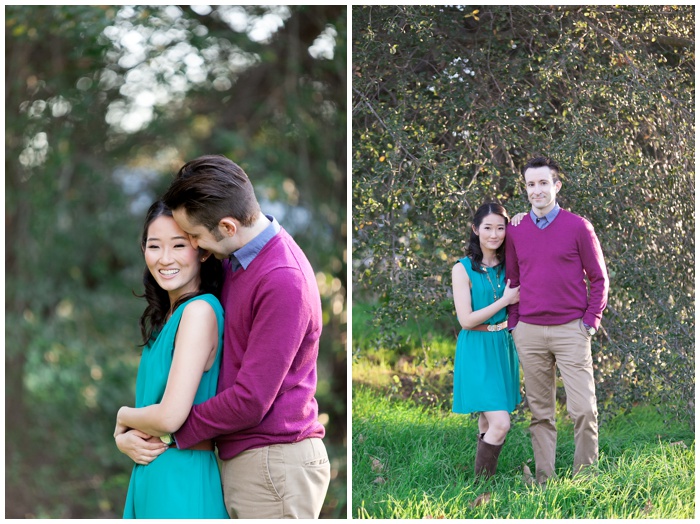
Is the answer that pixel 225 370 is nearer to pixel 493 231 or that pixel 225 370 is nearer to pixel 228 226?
pixel 228 226

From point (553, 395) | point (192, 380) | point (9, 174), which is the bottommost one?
point (553, 395)

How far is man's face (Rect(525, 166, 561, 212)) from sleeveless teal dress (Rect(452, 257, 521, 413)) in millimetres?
273

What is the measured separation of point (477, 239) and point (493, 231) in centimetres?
8

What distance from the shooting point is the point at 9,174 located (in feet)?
13.6

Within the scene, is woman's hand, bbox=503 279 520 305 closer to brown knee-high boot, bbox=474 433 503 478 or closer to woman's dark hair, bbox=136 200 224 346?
brown knee-high boot, bbox=474 433 503 478

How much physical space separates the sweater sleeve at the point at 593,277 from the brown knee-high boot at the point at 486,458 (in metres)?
0.58

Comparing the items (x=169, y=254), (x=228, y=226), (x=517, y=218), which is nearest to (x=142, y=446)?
(x=169, y=254)

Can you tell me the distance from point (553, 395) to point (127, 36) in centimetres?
271

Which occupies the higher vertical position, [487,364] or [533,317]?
[533,317]

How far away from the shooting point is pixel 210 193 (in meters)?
1.90

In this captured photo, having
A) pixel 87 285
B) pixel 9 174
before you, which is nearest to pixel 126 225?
pixel 87 285

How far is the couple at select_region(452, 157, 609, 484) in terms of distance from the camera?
272cm

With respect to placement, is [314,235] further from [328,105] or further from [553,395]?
[553,395]

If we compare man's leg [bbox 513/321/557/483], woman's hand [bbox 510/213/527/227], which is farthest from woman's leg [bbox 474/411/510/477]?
woman's hand [bbox 510/213/527/227]
